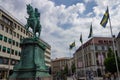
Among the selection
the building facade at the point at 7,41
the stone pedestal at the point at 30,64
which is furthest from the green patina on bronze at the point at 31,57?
the building facade at the point at 7,41

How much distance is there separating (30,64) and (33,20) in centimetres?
506

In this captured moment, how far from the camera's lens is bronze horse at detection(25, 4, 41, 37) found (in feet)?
63.1

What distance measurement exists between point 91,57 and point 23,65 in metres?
71.7

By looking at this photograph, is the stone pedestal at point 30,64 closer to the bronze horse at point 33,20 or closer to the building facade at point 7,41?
the bronze horse at point 33,20

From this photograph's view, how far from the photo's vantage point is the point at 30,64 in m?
17.2

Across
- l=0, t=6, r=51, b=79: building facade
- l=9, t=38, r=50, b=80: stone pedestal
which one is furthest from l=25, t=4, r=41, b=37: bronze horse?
l=0, t=6, r=51, b=79: building facade

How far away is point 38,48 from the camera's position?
18672 mm

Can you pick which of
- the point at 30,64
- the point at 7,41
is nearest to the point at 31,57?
the point at 30,64

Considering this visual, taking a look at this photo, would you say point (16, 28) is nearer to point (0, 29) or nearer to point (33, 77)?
point (0, 29)

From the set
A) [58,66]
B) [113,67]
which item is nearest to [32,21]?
[113,67]

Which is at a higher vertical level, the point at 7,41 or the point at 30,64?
the point at 7,41

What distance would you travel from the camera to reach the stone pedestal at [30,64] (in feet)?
54.2

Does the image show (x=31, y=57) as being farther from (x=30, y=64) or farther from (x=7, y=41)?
(x=7, y=41)

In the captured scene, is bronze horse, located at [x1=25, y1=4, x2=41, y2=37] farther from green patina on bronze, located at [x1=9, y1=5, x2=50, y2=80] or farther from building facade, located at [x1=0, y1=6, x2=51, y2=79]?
building facade, located at [x1=0, y1=6, x2=51, y2=79]
